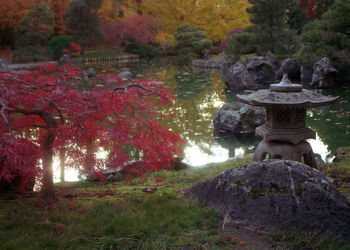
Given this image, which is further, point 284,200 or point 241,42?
point 241,42

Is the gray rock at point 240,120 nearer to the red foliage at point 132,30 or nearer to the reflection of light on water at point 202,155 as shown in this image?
the reflection of light on water at point 202,155

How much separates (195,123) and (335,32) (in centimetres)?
792

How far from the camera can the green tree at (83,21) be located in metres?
23.3

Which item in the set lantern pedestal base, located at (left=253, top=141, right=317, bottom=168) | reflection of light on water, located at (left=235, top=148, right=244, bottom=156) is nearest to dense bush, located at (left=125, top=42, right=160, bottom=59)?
reflection of light on water, located at (left=235, top=148, right=244, bottom=156)

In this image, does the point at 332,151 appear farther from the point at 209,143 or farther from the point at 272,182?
the point at 272,182

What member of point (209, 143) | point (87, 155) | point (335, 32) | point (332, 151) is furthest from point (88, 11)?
point (87, 155)

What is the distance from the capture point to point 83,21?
940 inches

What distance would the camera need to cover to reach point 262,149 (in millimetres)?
4500

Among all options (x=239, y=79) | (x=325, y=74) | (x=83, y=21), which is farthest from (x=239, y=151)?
(x=83, y=21)

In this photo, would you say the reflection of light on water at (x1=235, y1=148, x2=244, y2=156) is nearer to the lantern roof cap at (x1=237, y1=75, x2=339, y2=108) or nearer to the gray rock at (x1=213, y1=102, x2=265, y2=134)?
the gray rock at (x1=213, y1=102, x2=265, y2=134)

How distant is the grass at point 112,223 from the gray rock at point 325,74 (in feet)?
41.0

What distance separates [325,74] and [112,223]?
13.6 meters

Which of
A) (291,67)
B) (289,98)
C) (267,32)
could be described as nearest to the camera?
(289,98)

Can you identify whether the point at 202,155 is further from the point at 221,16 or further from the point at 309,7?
the point at 309,7
